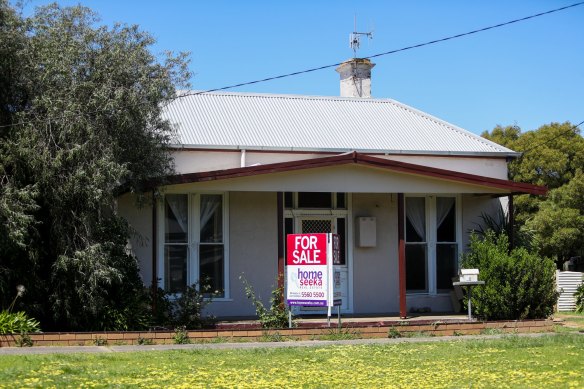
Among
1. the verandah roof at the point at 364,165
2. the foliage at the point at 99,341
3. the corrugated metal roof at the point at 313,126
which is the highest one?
the corrugated metal roof at the point at 313,126

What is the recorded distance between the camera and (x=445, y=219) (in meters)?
19.2

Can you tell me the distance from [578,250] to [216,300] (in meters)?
24.6

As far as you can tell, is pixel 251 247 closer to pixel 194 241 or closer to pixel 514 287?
pixel 194 241

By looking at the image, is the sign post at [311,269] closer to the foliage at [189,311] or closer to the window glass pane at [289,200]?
the foliage at [189,311]

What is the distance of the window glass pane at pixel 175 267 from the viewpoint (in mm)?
17281

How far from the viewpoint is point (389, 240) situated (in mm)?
18797

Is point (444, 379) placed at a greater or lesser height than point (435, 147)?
lesser

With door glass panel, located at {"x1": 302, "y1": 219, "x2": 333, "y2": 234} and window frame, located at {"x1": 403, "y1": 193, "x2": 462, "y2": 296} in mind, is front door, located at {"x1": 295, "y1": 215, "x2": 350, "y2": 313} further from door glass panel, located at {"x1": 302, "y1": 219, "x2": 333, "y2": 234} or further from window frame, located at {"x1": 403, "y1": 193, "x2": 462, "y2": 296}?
window frame, located at {"x1": 403, "y1": 193, "x2": 462, "y2": 296}

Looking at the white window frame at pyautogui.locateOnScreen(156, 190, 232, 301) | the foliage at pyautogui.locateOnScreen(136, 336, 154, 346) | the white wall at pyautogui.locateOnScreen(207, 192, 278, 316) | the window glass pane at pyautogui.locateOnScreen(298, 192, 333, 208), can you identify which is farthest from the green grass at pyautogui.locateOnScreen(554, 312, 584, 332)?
the foliage at pyautogui.locateOnScreen(136, 336, 154, 346)

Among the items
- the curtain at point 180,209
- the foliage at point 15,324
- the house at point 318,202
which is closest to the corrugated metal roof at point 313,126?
the house at point 318,202

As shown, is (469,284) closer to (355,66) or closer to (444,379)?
(444,379)

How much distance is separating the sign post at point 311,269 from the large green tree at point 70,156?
9.09 feet

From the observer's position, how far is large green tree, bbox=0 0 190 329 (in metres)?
13.7

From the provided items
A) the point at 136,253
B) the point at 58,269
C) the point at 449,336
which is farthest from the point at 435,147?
the point at 58,269
